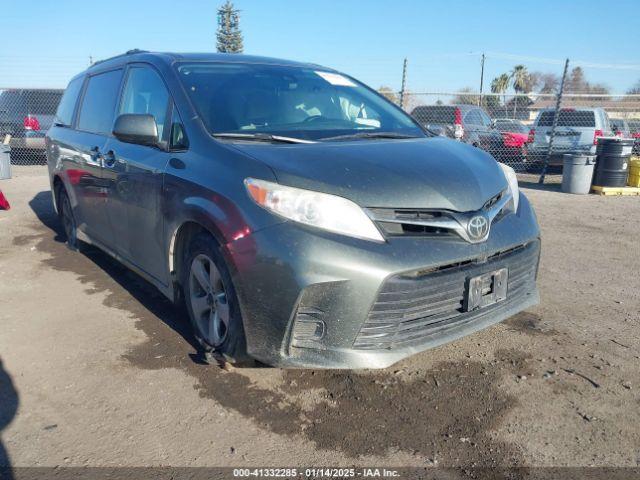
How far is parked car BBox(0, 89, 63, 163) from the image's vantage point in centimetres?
1336

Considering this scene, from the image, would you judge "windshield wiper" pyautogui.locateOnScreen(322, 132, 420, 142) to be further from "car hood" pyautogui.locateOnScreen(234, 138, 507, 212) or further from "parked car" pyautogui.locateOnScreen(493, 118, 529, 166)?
"parked car" pyautogui.locateOnScreen(493, 118, 529, 166)

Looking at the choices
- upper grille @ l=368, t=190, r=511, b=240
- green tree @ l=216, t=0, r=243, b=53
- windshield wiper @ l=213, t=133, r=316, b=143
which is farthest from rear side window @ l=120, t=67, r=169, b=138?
green tree @ l=216, t=0, r=243, b=53

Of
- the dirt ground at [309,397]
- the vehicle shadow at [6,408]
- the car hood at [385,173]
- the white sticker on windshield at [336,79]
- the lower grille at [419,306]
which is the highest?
the white sticker on windshield at [336,79]

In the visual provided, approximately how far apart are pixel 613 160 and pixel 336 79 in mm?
7875

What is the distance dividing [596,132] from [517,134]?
230 cm

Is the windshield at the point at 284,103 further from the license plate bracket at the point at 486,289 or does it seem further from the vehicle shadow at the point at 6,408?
the vehicle shadow at the point at 6,408

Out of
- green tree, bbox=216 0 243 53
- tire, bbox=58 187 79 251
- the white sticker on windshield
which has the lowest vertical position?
tire, bbox=58 187 79 251

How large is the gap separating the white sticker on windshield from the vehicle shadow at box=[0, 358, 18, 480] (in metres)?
2.88

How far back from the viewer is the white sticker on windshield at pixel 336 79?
412cm

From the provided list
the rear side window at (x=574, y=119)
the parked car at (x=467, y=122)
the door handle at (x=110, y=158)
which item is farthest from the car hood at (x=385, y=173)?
the rear side window at (x=574, y=119)

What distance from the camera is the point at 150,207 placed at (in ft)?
11.2

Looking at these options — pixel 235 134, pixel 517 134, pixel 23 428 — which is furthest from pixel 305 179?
pixel 517 134

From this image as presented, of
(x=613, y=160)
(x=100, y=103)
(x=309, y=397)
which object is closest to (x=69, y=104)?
(x=100, y=103)

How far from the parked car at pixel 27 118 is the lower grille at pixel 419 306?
13.1 metres
